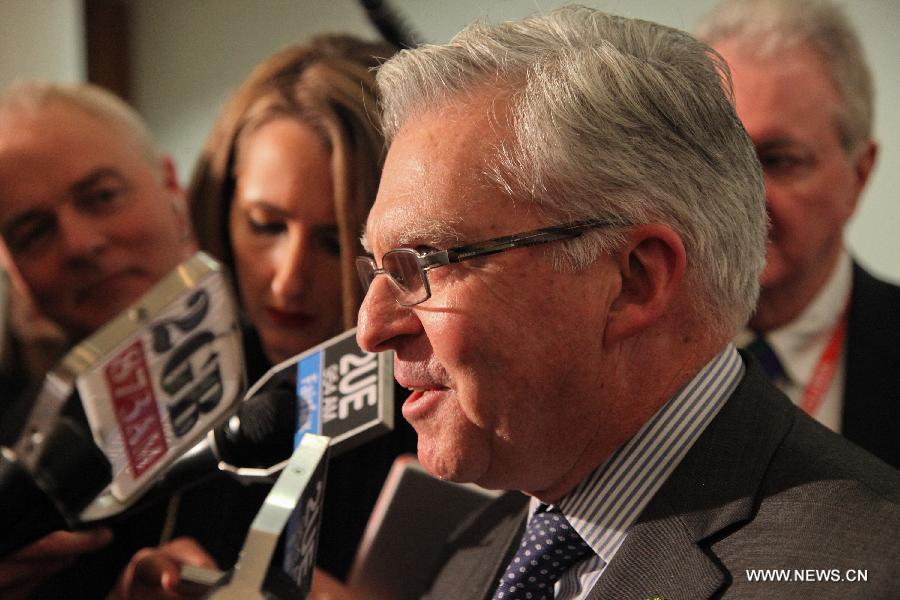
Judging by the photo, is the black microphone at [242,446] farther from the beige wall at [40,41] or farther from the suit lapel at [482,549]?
the beige wall at [40,41]

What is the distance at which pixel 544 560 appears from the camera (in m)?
1.19

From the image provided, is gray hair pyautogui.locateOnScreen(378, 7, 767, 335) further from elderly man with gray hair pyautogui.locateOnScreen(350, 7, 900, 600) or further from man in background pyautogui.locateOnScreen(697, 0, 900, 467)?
man in background pyautogui.locateOnScreen(697, 0, 900, 467)

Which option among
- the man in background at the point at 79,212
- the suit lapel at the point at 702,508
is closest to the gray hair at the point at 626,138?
the suit lapel at the point at 702,508

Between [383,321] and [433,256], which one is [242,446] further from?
[433,256]

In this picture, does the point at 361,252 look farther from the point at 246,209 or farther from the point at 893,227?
the point at 893,227

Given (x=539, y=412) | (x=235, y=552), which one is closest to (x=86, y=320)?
(x=235, y=552)

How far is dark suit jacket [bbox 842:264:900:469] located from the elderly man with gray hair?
0.37 m

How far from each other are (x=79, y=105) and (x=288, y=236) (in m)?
0.58

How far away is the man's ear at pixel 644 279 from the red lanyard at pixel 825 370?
49 centimetres

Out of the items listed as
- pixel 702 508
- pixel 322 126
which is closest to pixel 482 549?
pixel 702 508

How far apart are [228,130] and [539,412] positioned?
3.21 ft

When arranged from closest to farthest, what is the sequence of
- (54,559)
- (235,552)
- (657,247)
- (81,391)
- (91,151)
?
(81,391) → (657,247) → (54,559) → (235,552) → (91,151)

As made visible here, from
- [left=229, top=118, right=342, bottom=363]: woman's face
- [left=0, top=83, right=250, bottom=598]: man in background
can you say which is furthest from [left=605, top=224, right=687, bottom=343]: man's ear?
[left=0, top=83, right=250, bottom=598]: man in background

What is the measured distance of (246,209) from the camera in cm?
175
